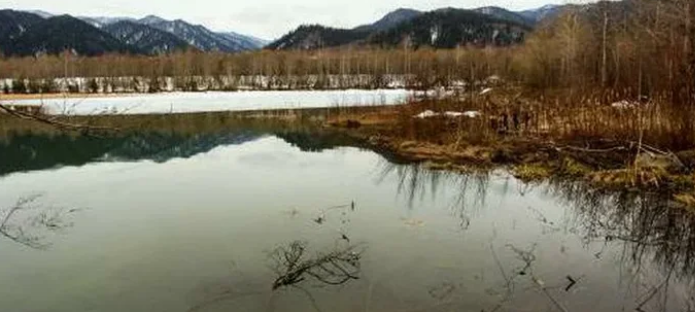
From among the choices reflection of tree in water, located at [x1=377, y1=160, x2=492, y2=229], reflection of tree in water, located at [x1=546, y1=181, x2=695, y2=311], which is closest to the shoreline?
reflection of tree in water, located at [x1=546, y1=181, x2=695, y2=311]

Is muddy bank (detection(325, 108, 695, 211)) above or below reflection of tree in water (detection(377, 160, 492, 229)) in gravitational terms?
above

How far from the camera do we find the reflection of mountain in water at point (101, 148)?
19.5 m

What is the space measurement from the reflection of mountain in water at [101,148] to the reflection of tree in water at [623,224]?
9.22 meters

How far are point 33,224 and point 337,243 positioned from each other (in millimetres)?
5378

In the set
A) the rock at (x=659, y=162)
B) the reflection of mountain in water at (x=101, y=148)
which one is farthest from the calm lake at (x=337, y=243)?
the reflection of mountain in water at (x=101, y=148)

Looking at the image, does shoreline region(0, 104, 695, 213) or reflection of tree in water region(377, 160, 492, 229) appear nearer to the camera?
reflection of tree in water region(377, 160, 492, 229)

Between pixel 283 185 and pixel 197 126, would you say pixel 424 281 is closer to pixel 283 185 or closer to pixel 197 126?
pixel 283 185

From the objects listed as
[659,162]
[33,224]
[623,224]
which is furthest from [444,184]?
[33,224]

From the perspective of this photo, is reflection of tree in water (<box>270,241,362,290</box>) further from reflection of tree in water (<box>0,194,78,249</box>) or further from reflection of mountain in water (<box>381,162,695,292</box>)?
reflection of tree in water (<box>0,194,78,249</box>)

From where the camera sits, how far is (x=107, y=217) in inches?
452

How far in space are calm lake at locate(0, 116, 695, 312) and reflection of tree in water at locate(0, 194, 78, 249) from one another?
1.5 inches

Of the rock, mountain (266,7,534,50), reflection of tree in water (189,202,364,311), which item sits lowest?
reflection of tree in water (189,202,364,311)

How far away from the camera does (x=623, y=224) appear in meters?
10.3

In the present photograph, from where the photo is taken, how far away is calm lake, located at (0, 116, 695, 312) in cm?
721
